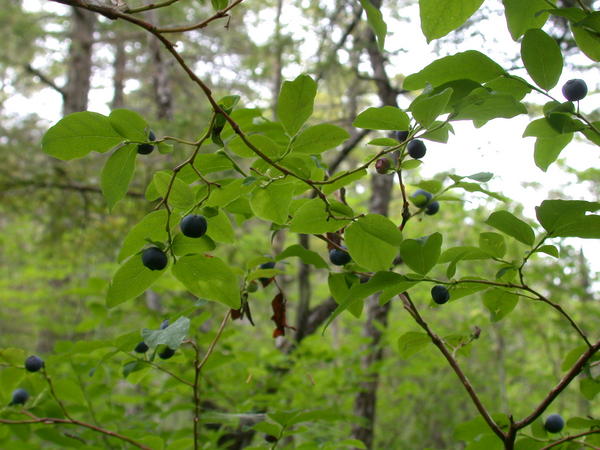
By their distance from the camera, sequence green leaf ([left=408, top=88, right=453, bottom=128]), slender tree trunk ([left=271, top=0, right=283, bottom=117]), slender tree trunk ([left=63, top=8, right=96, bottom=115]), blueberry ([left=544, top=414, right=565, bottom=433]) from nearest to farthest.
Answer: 1. green leaf ([left=408, top=88, right=453, bottom=128])
2. blueberry ([left=544, top=414, right=565, bottom=433])
3. slender tree trunk ([left=271, top=0, right=283, bottom=117])
4. slender tree trunk ([left=63, top=8, right=96, bottom=115])

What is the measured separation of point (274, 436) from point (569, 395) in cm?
695

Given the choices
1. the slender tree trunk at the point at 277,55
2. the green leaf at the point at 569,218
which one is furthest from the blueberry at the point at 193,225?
the slender tree trunk at the point at 277,55

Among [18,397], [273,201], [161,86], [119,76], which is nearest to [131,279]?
[273,201]

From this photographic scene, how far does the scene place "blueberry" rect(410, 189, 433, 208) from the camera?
1.18 m

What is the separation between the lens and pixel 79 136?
814 millimetres

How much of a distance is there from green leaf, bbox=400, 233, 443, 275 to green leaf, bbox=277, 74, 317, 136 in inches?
11.4

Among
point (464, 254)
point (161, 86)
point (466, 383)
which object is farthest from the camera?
point (161, 86)

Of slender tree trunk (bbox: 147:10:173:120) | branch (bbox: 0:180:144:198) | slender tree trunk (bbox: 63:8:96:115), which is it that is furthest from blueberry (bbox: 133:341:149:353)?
slender tree trunk (bbox: 63:8:96:115)

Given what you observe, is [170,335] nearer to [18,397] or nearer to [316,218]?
[316,218]

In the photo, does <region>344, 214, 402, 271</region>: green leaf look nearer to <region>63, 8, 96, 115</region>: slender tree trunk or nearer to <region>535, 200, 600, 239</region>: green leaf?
<region>535, 200, 600, 239</region>: green leaf

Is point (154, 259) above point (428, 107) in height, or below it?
below

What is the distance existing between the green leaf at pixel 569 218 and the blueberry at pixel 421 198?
345mm

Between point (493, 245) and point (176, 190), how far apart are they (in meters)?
0.64

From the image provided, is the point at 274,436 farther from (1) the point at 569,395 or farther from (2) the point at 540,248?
(1) the point at 569,395
